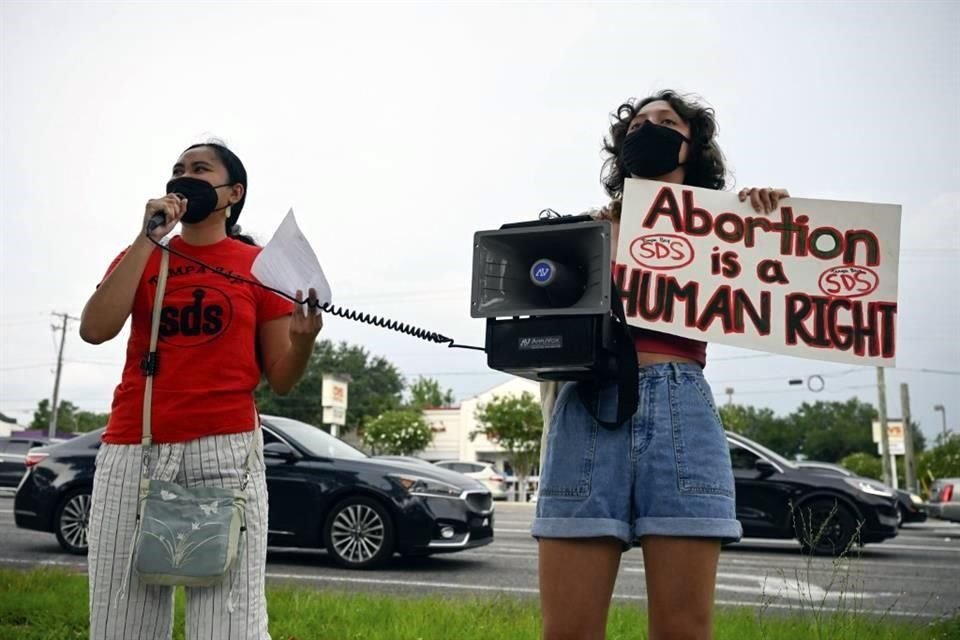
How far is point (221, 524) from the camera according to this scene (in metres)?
2.46

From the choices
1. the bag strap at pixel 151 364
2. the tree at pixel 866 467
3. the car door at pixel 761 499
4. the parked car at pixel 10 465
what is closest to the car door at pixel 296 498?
the car door at pixel 761 499

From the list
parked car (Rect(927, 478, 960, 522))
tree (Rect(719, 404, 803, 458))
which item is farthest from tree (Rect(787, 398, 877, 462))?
parked car (Rect(927, 478, 960, 522))

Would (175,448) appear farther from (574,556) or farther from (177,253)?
(574,556)

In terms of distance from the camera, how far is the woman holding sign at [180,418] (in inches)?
96.9

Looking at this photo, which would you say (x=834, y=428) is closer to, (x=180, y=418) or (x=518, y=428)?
(x=518, y=428)

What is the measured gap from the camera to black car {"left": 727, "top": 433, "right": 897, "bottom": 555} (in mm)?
11055

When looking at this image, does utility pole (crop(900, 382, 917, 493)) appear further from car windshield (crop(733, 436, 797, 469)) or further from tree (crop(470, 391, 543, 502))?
car windshield (crop(733, 436, 797, 469))

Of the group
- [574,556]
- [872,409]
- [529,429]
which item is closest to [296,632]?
[574,556]

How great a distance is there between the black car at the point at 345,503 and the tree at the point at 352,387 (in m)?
57.1

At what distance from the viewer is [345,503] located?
871cm

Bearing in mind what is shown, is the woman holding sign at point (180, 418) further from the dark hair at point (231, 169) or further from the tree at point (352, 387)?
the tree at point (352, 387)

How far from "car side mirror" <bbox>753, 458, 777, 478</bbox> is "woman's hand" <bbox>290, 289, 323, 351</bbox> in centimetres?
985

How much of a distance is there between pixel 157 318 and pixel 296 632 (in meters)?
2.61

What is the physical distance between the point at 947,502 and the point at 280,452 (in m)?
15.0
